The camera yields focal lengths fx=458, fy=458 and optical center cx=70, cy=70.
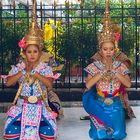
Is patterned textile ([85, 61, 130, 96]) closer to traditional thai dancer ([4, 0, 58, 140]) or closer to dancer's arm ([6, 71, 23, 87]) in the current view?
traditional thai dancer ([4, 0, 58, 140])

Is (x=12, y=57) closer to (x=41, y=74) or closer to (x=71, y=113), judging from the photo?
(x=71, y=113)

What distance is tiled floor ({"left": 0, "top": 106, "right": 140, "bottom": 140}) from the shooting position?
4.92m

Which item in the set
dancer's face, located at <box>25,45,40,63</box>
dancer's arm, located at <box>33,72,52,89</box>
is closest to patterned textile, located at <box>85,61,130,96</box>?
dancer's arm, located at <box>33,72,52,89</box>

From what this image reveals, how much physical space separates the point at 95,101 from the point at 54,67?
3.58 feet

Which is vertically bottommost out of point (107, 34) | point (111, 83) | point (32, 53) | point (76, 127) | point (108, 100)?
point (76, 127)

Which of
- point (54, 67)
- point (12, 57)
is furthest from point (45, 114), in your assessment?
point (12, 57)

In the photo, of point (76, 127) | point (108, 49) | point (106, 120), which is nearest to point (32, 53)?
point (108, 49)

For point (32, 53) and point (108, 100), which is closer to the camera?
point (32, 53)

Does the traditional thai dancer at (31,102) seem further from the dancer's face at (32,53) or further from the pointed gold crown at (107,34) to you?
the pointed gold crown at (107,34)

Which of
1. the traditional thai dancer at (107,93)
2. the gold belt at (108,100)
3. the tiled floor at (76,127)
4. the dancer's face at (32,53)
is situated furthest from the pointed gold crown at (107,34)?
the tiled floor at (76,127)

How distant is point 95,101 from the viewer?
474 cm

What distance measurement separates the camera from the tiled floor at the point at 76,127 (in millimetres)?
4918

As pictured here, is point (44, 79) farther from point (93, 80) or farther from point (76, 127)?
point (76, 127)

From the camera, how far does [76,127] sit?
214 inches
